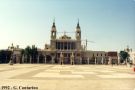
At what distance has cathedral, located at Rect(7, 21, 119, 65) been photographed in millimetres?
168500

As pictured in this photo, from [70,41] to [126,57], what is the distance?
121ft

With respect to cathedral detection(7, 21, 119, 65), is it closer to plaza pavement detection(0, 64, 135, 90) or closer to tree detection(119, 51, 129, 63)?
tree detection(119, 51, 129, 63)

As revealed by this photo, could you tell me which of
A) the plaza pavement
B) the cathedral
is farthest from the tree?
the plaza pavement

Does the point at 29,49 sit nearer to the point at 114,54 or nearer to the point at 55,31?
the point at 55,31

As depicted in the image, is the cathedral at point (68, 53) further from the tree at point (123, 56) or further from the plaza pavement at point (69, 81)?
the plaza pavement at point (69, 81)

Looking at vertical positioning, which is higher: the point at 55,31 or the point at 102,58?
the point at 55,31

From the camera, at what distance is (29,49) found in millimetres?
159375

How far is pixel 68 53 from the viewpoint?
170625 millimetres

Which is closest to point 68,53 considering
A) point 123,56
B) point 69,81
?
point 123,56

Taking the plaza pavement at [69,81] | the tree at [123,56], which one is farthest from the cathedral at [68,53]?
the plaza pavement at [69,81]

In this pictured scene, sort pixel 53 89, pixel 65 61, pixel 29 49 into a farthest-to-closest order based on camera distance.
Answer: pixel 65 61 < pixel 29 49 < pixel 53 89

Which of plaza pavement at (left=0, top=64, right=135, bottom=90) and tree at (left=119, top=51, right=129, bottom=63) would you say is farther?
tree at (left=119, top=51, right=129, bottom=63)

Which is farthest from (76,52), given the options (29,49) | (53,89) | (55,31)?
(53,89)

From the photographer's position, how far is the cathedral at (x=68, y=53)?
168 metres
